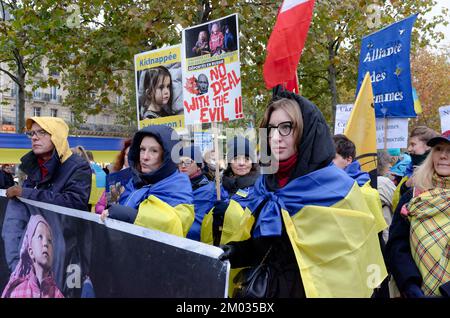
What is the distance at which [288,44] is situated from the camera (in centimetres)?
387

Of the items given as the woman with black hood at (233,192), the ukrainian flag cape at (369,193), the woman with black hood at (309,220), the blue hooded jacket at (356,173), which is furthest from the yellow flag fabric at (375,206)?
the woman with black hood at (309,220)

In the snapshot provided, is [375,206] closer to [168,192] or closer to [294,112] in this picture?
[168,192]

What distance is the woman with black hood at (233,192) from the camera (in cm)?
456

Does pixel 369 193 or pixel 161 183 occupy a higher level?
pixel 161 183

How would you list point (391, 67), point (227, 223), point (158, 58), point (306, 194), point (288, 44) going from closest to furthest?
point (306, 194), point (288, 44), point (227, 223), point (158, 58), point (391, 67)

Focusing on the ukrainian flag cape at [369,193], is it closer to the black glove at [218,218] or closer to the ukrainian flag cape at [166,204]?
the black glove at [218,218]

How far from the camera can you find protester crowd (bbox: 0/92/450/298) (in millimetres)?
2707

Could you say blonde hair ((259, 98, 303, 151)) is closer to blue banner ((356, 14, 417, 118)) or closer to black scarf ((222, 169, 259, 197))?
black scarf ((222, 169, 259, 197))

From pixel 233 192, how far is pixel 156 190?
64.2 inches

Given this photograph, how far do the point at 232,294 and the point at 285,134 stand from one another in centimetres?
104

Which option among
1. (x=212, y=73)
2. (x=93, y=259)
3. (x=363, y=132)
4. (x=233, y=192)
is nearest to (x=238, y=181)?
(x=233, y=192)

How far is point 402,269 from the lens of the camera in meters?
3.30

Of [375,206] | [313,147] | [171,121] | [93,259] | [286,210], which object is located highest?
[171,121]
